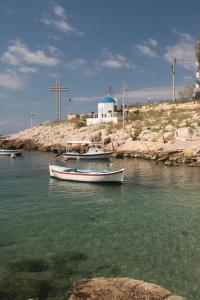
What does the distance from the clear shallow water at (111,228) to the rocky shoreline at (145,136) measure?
23925 millimetres

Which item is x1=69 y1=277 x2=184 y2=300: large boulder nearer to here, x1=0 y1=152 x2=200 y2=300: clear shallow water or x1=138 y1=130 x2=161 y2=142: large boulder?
x1=0 y1=152 x2=200 y2=300: clear shallow water

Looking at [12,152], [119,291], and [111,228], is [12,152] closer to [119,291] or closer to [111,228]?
[111,228]

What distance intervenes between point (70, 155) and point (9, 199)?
4195cm

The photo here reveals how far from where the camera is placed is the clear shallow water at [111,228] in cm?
1781

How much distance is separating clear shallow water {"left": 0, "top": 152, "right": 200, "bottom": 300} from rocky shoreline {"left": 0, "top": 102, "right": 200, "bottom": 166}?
23.9 m

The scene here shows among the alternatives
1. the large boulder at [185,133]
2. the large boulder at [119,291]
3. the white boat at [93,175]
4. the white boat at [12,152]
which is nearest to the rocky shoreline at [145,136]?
the large boulder at [185,133]

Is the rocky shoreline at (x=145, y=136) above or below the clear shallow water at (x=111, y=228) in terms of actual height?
above

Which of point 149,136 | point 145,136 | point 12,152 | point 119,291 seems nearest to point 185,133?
point 149,136

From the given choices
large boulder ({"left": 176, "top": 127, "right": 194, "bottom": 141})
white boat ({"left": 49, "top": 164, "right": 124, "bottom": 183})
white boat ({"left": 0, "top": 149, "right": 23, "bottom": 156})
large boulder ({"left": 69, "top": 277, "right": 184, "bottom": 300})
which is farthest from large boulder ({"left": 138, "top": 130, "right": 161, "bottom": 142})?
large boulder ({"left": 69, "top": 277, "right": 184, "bottom": 300})

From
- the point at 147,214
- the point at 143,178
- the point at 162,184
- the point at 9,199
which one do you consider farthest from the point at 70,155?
the point at 147,214

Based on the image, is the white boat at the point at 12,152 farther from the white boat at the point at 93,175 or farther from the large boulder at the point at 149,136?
the white boat at the point at 93,175

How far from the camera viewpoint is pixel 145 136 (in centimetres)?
8162

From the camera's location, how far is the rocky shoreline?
2707 inches

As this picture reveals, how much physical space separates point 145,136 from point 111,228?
5822 centimetres
